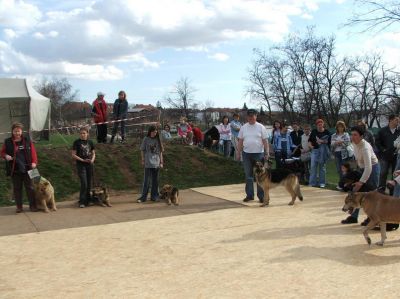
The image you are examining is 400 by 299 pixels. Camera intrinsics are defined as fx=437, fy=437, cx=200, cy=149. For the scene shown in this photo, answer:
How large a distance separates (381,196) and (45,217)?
591 centimetres

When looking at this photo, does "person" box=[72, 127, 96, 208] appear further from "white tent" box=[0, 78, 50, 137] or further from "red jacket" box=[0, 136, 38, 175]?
"white tent" box=[0, 78, 50, 137]

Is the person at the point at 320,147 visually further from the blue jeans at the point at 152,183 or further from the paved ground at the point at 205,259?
the blue jeans at the point at 152,183

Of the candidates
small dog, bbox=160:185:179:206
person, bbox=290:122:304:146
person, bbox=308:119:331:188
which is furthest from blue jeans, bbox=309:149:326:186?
small dog, bbox=160:185:179:206

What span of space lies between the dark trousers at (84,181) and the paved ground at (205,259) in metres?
1.43

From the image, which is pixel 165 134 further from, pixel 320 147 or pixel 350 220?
pixel 350 220

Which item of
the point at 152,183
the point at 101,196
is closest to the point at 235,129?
the point at 152,183

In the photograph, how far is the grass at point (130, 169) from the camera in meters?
11.2

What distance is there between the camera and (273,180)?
8766mm

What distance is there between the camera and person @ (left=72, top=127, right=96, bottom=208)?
9.21 meters

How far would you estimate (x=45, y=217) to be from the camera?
8.24 meters

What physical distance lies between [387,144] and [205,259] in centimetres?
554

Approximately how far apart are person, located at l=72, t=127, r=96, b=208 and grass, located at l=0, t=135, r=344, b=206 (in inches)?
50.7

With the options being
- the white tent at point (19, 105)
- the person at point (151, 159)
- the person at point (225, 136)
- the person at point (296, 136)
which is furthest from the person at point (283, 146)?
the white tent at point (19, 105)

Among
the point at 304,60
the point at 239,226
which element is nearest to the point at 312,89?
the point at 304,60
